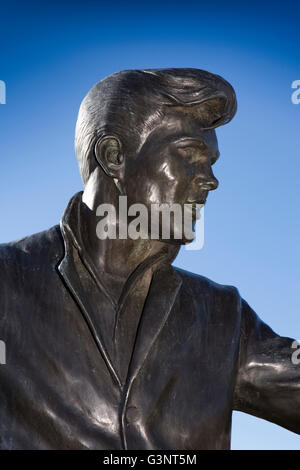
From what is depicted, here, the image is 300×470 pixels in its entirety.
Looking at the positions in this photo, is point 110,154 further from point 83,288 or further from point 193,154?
point 83,288

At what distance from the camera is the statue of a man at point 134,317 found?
5562 millimetres

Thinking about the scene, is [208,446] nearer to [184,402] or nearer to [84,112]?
[184,402]

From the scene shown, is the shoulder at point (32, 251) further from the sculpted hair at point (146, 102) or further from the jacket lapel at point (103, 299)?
the sculpted hair at point (146, 102)

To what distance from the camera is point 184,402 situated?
573 centimetres

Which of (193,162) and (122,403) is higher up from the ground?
(193,162)

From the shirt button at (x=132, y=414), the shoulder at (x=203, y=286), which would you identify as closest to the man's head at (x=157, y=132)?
the shoulder at (x=203, y=286)

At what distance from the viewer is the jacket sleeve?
603 cm

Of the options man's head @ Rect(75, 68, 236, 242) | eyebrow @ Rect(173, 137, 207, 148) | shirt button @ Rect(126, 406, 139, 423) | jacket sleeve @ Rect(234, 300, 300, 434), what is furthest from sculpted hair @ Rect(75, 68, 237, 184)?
shirt button @ Rect(126, 406, 139, 423)

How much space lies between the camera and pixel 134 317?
19.3ft

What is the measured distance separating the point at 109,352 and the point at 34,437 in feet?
1.90

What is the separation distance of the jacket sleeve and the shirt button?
727 mm

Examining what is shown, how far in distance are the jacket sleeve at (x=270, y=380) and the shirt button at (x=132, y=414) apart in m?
0.73

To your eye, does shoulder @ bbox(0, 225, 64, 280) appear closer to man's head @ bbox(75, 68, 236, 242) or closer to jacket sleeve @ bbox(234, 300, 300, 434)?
man's head @ bbox(75, 68, 236, 242)
